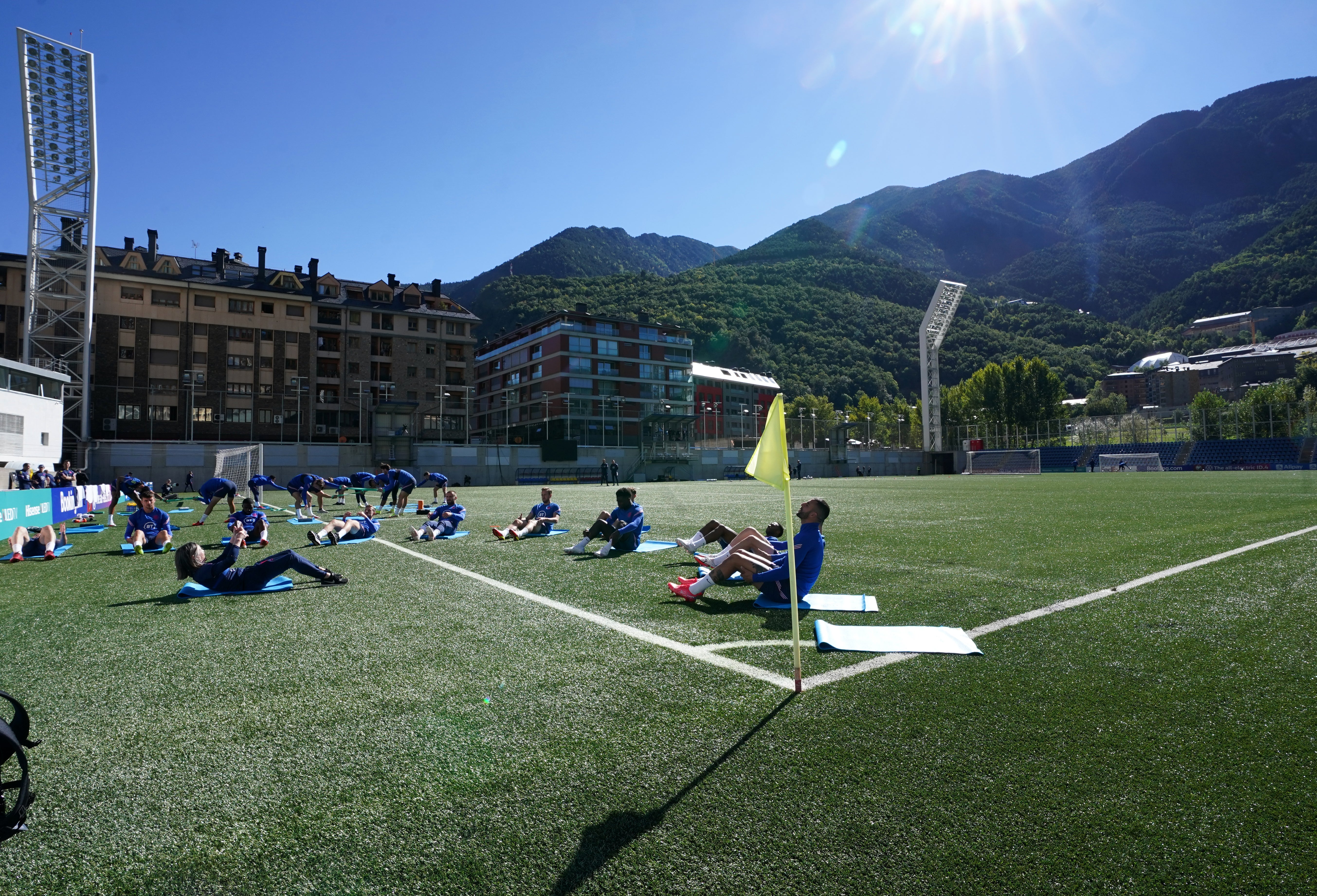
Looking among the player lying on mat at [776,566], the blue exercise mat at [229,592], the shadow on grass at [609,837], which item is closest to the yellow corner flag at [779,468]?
the shadow on grass at [609,837]

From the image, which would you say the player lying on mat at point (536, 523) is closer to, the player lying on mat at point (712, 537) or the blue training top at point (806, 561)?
the player lying on mat at point (712, 537)

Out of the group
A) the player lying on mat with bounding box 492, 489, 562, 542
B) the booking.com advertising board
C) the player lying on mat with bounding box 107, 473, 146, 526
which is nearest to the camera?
the booking.com advertising board

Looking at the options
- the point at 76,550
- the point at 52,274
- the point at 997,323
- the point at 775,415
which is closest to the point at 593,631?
the point at 775,415

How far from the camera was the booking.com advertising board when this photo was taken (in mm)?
12242

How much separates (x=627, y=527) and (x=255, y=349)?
64.8 m

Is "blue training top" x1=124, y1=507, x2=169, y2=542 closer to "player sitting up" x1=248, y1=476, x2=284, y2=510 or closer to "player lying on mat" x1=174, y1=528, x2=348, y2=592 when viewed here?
"player lying on mat" x1=174, y1=528, x2=348, y2=592

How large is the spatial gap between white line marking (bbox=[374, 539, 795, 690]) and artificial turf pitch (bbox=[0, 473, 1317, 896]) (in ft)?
0.32

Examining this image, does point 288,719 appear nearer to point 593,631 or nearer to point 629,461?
point 593,631

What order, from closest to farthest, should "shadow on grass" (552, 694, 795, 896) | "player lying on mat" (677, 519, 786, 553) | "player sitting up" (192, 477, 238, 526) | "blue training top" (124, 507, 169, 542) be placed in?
"shadow on grass" (552, 694, 795, 896) < "player lying on mat" (677, 519, 786, 553) < "blue training top" (124, 507, 169, 542) < "player sitting up" (192, 477, 238, 526)

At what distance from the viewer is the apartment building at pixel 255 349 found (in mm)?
55969

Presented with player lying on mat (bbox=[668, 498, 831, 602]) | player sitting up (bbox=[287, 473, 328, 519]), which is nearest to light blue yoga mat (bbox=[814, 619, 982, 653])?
player lying on mat (bbox=[668, 498, 831, 602])

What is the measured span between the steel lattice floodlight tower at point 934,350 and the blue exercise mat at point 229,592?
7166cm

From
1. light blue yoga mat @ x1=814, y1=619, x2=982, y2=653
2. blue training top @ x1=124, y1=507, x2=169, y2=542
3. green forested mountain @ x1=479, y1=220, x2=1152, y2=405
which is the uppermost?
green forested mountain @ x1=479, y1=220, x2=1152, y2=405

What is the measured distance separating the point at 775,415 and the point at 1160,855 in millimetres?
2547
